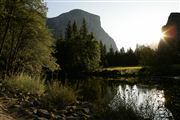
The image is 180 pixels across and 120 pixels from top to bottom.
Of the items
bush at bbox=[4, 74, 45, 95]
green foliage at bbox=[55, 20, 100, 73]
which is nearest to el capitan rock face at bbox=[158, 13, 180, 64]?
green foliage at bbox=[55, 20, 100, 73]

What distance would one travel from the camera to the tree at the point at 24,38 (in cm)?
1841

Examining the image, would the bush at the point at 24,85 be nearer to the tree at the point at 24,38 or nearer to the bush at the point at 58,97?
the bush at the point at 58,97

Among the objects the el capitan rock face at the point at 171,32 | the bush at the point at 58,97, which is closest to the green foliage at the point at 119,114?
the bush at the point at 58,97

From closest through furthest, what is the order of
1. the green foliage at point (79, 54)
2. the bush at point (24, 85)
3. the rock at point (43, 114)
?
the rock at point (43, 114) → the bush at point (24, 85) → the green foliage at point (79, 54)

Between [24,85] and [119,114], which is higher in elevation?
[24,85]

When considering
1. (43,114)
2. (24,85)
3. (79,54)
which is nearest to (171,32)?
(79,54)

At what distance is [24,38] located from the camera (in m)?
22.1

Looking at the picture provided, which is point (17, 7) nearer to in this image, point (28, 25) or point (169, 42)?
point (28, 25)

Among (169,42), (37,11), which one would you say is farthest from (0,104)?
(169,42)

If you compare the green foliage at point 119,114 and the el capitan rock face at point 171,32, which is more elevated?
the el capitan rock face at point 171,32

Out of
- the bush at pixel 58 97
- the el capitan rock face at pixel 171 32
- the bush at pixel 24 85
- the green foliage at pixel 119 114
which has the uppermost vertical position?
the el capitan rock face at pixel 171 32

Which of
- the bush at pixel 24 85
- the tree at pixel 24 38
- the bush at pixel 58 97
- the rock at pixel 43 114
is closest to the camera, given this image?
the rock at pixel 43 114

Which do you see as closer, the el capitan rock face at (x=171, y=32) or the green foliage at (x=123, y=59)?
the el capitan rock face at (x=171, y=32)

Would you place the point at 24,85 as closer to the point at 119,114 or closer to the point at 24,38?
the point at 119,114
